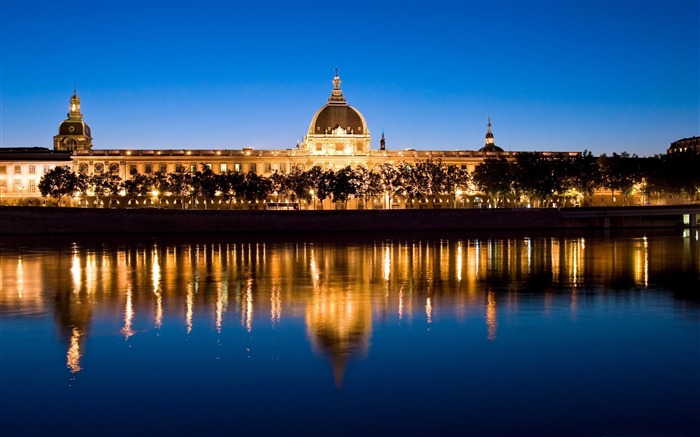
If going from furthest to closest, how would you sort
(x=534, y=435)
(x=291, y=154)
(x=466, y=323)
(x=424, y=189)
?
1. (x=291, y=154)
2. (x=424, y=189)
3. (x=466, y=323)
4. (x=534, y=435)

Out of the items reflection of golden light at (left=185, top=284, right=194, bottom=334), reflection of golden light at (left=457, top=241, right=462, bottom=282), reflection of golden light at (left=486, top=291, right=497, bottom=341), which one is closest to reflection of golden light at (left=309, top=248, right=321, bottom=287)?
reflection of golden light at (left=185, top=284, right=194, bottom=334)

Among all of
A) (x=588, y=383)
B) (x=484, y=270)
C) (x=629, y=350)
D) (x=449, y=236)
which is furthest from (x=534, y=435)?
(x=449, y=236)

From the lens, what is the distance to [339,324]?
2955 centimetres

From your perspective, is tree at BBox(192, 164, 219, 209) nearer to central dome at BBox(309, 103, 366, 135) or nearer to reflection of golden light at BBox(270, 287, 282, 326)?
central dome at BBox(309, 103, 366, 135)

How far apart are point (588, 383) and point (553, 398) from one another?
5.82ft

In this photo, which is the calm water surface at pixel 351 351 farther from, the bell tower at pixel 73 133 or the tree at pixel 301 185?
the bell tower at pixel 73 133

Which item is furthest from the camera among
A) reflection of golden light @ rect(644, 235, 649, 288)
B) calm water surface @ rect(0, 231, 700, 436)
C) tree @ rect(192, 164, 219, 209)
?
tree @ rect(192, 164, 219, 209)

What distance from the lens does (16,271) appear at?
49219mm

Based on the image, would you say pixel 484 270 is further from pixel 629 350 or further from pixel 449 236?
pixel 449 236

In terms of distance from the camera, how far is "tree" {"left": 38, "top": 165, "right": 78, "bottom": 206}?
13212 cm

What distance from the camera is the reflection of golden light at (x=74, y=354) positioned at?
23141 millimetres

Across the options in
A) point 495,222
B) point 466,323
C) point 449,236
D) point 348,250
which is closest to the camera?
point 466,323

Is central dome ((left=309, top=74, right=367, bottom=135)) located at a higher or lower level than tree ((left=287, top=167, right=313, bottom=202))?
higher

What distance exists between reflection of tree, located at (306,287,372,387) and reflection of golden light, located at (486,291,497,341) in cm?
378
